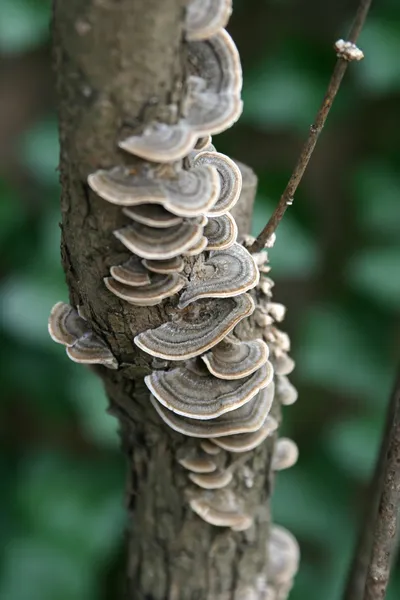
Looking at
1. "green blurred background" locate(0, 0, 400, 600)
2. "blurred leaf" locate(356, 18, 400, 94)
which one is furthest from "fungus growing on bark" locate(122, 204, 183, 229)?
"blurred leaf" locate(356, 18, 400, 94)

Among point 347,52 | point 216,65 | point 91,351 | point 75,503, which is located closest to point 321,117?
point 347,52

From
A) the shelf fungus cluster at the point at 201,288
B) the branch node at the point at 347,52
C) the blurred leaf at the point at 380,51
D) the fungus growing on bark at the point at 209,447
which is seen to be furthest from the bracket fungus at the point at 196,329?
the blurred leaf at the point at 380,51

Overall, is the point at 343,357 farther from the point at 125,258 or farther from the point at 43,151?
the point at 125,258

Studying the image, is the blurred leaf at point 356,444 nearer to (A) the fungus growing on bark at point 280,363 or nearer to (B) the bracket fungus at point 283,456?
→ (B) the bracket fungus at point 283,456

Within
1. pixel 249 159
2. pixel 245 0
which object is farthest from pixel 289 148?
pixel 245 0

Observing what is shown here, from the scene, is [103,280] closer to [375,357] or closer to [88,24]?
[88,24]

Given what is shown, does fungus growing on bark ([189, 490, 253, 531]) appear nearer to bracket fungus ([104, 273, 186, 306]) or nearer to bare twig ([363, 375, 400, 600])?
bare twig ([363, 375, 400, 600])
